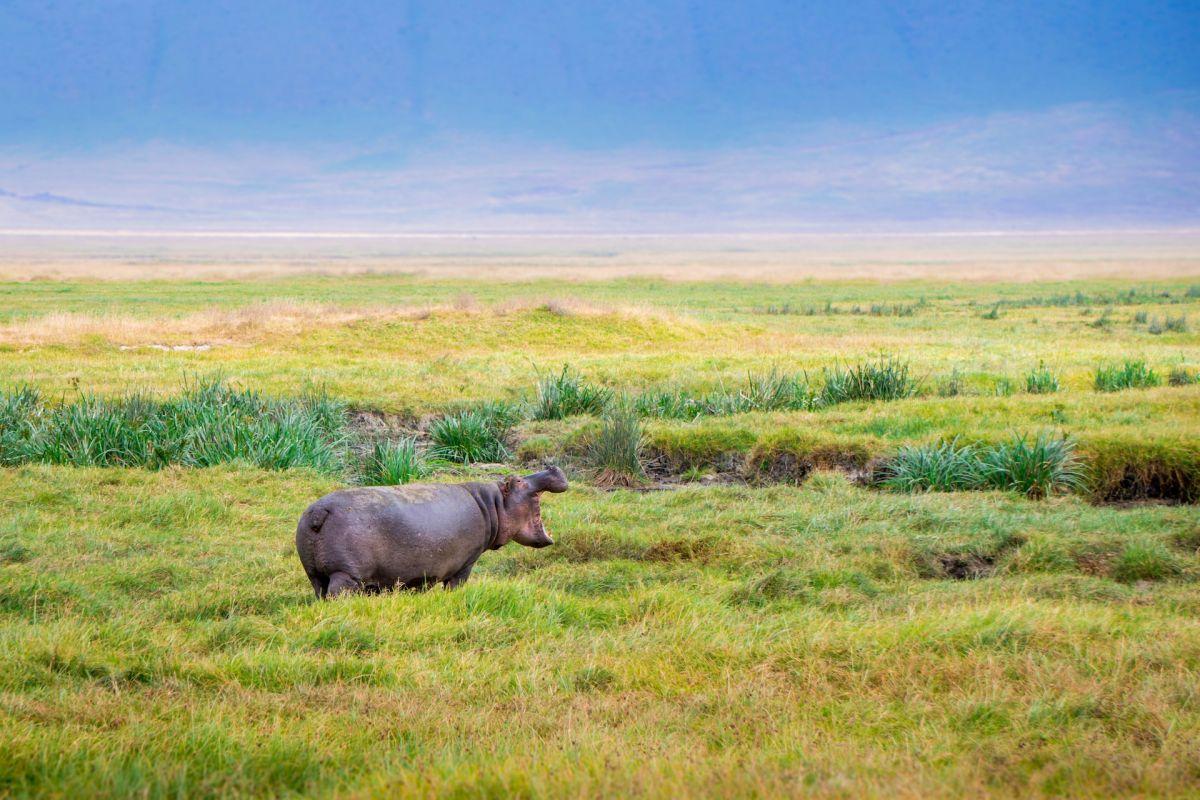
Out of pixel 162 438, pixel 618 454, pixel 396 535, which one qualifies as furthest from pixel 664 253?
pixel 396 535

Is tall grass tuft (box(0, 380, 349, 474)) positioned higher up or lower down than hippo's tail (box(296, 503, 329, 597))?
lower down

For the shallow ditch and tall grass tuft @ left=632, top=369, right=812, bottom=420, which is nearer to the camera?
the shallow ditch

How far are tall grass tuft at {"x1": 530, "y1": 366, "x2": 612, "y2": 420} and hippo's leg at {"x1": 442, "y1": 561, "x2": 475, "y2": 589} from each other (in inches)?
342

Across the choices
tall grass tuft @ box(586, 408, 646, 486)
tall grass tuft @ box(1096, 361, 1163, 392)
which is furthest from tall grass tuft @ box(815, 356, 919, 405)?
tall grass tuft @ box(586, 408, 646, 486)

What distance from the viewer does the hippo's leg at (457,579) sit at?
7713mm

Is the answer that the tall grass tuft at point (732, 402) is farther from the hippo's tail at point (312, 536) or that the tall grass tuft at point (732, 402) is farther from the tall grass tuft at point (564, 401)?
the hippo's tail at point (312, 536)

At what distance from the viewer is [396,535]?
286 inches

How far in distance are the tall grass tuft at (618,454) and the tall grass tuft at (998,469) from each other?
269 centimetres

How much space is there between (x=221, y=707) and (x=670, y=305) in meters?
39.1

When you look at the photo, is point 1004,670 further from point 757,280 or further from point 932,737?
point 757,280

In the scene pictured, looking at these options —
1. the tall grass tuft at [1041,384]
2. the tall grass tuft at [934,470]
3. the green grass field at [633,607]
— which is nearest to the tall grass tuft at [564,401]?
the green grass field at [633,607]

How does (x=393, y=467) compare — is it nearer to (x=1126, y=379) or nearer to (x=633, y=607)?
(x=633, y=607)

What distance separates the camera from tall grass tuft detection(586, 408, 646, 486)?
13.2 m

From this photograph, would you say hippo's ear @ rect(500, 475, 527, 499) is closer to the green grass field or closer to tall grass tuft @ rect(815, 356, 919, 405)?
the green grass field
